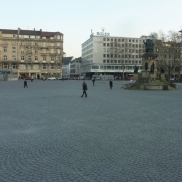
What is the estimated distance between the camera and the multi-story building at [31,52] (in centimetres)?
9106

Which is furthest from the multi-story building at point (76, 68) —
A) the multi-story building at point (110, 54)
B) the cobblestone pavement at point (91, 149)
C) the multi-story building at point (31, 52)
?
the cobblestone pavement at point (91, 149)

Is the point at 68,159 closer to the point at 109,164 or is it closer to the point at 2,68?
the point at 109,164

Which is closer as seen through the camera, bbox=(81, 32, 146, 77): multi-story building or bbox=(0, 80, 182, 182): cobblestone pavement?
bbox=(0, 80, 182, 182): cobblestone pavement

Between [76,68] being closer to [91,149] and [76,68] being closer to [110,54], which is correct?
[110,54]

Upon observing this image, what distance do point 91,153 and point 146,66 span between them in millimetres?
31893

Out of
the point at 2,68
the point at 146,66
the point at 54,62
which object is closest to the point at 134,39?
the point at 54,62

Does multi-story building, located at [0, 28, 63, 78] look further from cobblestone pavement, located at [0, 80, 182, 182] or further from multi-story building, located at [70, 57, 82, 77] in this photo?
cobblestone pavement, located at [0, 80, 182, 182]

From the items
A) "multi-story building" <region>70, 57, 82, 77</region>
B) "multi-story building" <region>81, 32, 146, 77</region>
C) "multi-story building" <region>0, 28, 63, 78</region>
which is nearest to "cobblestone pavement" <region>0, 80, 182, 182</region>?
"multi-story building" <region>0, 28, 63, 78</region>

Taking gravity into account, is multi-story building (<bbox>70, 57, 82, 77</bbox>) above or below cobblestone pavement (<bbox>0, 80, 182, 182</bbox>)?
above

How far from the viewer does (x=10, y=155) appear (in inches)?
250

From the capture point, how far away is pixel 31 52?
93625 millimetres

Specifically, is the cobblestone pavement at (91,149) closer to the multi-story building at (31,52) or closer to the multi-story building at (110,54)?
the multi-story building at (31,52)

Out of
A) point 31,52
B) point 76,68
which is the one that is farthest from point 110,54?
point 76,68

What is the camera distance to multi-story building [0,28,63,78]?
91062mm
